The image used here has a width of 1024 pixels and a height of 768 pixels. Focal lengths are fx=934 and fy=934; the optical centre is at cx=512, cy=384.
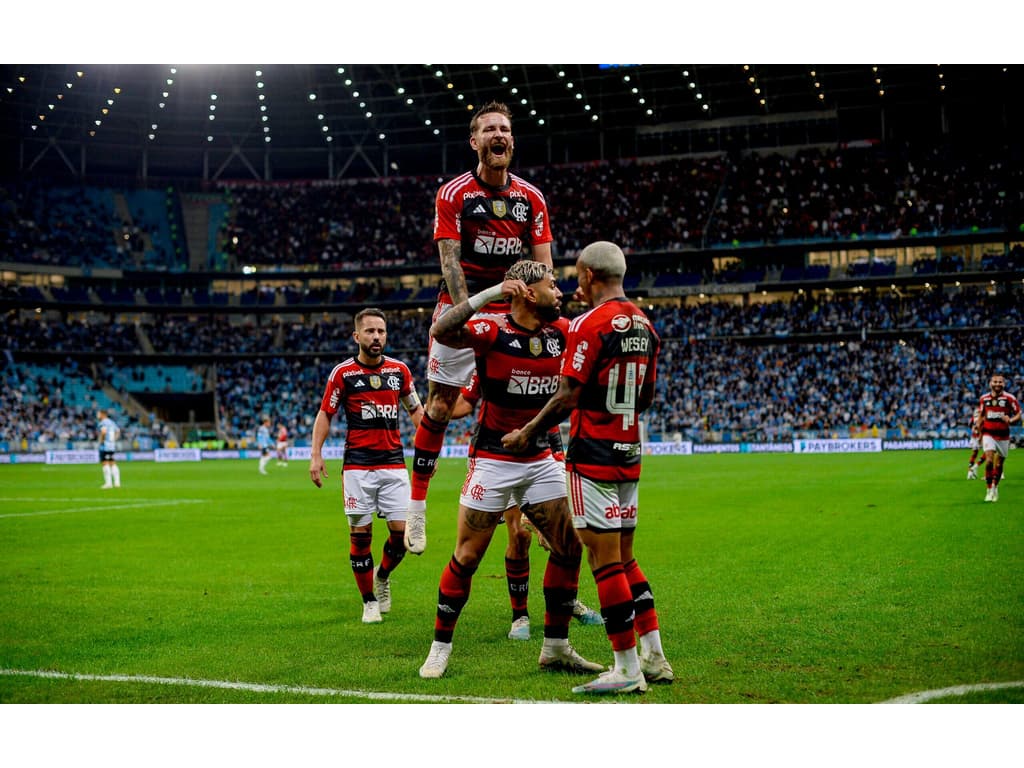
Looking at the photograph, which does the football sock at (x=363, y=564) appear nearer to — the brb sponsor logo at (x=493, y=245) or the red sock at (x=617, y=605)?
the brb sponsor logo at (x=493, y=245)

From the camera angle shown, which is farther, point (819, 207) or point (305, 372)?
point (305, 372)

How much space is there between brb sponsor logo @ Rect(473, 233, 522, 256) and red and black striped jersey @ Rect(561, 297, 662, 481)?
2.15 m

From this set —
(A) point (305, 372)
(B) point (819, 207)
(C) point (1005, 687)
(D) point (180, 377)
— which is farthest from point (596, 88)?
(C) point (1005, 687)

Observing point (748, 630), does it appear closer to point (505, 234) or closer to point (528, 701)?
point (528, 701)

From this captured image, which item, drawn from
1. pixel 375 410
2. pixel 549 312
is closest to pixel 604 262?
pixel 549 312

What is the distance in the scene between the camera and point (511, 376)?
7.29 metres

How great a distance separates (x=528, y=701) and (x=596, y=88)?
6374 centimetres

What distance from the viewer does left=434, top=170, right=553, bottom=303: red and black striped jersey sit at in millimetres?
8281

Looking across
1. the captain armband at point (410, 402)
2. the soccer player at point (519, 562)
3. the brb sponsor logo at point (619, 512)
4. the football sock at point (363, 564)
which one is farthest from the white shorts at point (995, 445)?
the brb sponsor logo at point (619, 512)

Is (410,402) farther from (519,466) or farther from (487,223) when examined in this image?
(519,466)

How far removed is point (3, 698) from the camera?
20.8 feet

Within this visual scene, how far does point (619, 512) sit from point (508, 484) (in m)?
1.09

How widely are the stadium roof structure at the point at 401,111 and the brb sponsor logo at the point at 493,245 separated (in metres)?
52.2

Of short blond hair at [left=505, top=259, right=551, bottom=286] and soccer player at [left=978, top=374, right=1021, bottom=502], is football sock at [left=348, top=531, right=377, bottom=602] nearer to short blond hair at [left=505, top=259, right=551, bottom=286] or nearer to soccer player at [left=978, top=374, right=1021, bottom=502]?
short blond hair at [left=505, top=259, right=551, bottom=286]
